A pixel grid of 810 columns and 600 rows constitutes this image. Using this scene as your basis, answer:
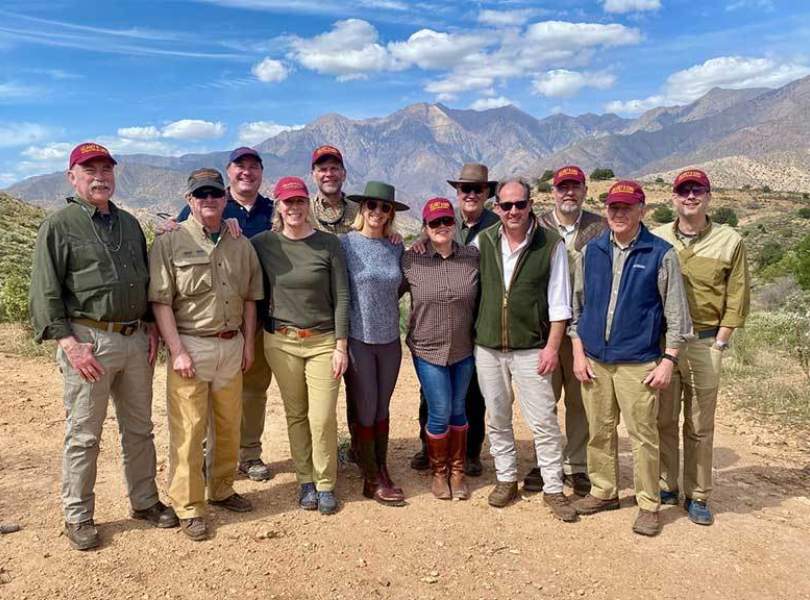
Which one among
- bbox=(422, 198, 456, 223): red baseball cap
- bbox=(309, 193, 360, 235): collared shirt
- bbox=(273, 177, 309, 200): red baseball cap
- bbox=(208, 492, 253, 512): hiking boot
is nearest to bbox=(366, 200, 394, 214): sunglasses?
bbox=(422, 198, 456, 223): red baseball cap

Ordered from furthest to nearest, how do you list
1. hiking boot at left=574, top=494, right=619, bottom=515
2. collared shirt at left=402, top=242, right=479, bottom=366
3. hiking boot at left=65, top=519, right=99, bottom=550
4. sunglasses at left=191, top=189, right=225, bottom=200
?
hiking boot at left=574, top=494, right=619, bottom=515
collared shirt at left=402, top=242, right=479, bottom=366
sunglasses at left=191, top=189, right=225, bottom=200
hiking boot at left=65, top=519, right=99, bottom=550

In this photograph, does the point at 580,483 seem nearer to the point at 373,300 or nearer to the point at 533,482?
the point at 533,482

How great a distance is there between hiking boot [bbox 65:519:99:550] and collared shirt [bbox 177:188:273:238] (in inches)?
89.5

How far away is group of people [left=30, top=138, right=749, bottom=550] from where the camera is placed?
381 centimetres

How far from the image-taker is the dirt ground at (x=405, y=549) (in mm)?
3588

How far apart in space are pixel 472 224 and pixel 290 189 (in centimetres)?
165

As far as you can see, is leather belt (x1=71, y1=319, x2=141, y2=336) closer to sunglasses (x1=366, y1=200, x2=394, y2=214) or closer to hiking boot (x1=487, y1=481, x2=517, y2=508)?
sunglasses (x1=366, y1=200, x2=394, y2=214)

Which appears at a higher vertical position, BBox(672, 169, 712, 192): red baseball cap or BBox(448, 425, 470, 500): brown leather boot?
BBox(672, 169, 712, 192): red baseball cap

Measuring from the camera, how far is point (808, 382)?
7758mm

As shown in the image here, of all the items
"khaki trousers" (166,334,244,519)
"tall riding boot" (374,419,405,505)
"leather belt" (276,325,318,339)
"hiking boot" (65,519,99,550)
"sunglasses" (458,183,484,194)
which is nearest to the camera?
"hiking boot" (65,519,99,550)

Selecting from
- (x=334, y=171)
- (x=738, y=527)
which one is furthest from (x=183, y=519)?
(x=738, y=527)

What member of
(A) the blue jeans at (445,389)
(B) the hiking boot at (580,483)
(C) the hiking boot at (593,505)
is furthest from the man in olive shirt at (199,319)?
(B) the hiking boot at (580,483)

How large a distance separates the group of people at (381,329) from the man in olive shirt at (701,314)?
0.04ft

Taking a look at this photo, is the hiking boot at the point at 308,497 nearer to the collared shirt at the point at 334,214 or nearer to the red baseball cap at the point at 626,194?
the collared shirt at the point at 334,214
